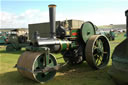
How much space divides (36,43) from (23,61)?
683mm

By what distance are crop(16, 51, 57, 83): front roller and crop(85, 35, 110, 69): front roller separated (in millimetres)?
1527

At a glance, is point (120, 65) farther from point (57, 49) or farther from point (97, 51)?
point (97, 51)

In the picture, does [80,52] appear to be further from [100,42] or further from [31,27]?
[31,27]

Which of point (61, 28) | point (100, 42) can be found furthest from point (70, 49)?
point (100, 42)

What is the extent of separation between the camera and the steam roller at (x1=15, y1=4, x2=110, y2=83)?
440 cm

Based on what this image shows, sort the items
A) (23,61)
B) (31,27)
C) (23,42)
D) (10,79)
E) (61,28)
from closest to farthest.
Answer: (23,61)
(10,79)
(61,28)
(23,42)
(31,27)

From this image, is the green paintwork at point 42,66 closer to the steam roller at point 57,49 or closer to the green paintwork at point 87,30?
the steam roller at point 57,49

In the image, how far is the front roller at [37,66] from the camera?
13.9ft

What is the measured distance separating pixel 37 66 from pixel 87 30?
2.78 meters

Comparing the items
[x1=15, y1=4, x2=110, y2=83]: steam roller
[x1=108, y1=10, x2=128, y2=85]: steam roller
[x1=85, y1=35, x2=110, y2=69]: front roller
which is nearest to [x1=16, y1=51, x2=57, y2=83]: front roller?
[x1=15, y1=4, x2=110, y2=83]: steam roller

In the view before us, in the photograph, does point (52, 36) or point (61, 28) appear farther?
point (61, 28)

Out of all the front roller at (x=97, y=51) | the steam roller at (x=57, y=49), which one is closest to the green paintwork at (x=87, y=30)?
the steam roller at (x=57, y=49)

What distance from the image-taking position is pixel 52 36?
5086 mm

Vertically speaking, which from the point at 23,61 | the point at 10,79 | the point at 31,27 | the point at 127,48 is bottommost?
the point at 10,79
